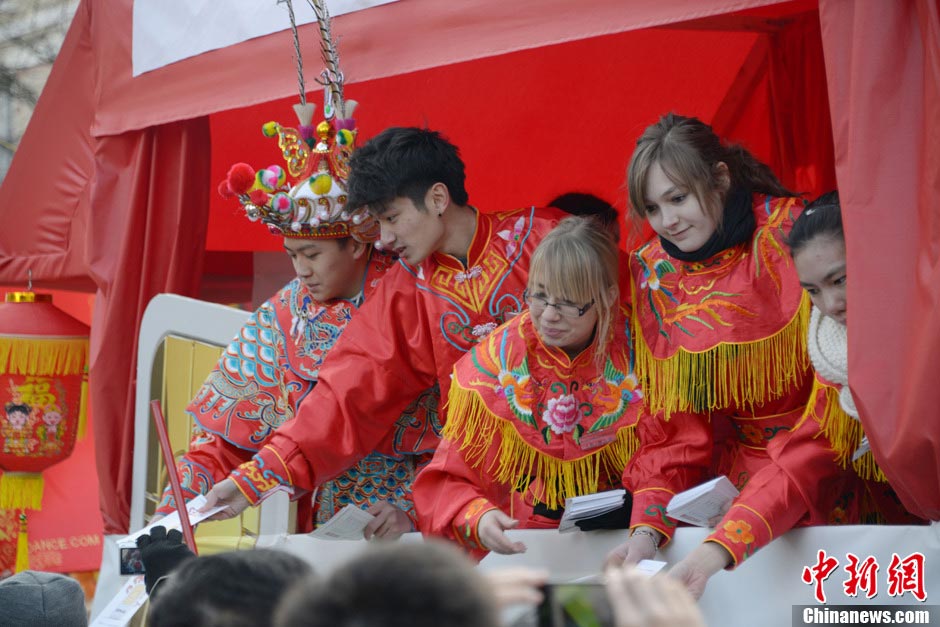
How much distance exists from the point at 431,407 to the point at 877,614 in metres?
1.35

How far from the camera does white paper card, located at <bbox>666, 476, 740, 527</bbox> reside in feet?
6.97

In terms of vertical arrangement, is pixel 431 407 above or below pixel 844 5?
below

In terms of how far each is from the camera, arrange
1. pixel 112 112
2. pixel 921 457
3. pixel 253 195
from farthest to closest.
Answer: pixel 112 112, pixel 253 195, pixel 921 457

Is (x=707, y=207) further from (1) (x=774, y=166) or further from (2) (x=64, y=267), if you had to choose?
(2) (x=64, y=267)

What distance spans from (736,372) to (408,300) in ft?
2.96

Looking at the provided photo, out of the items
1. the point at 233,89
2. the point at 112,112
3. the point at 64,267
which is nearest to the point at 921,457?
the point at 233,89

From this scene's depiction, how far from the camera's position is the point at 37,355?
4.57m

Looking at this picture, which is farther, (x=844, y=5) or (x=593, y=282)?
(x=593, y=282)

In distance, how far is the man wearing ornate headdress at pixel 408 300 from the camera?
2.80m

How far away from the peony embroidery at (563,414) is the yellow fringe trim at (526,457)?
0.03 meters

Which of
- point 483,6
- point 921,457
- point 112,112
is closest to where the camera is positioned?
point 921,457

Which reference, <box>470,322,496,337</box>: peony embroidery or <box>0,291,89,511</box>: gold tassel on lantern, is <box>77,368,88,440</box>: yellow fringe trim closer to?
<box>0,291,89,511</box>: gold tassel on lantern

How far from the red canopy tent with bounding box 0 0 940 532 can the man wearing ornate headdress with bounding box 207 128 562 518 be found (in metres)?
0.27

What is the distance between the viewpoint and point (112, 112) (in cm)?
393
